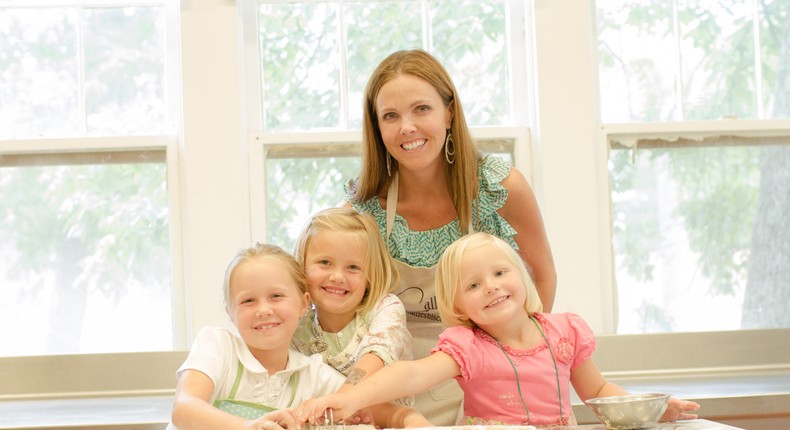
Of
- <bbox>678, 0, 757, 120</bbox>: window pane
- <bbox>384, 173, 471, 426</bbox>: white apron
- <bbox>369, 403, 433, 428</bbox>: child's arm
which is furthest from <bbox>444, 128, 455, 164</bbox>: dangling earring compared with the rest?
<bbox>678, 0, 757, 120</bbox>: window pane

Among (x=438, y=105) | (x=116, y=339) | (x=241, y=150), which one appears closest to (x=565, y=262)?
(x=438, y=105)

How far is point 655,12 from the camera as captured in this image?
2943 mm

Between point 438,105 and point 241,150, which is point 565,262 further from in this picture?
point 241,150

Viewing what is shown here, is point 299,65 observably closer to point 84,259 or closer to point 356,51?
point 356,51

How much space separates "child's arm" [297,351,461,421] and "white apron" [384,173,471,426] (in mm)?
346

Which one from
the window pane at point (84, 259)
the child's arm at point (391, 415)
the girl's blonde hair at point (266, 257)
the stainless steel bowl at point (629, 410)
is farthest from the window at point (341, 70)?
the stainless steel bowl at point (629, 410)

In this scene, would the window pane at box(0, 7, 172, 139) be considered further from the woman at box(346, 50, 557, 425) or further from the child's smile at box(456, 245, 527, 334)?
the child's smile at box(456, 245, 527, 334)

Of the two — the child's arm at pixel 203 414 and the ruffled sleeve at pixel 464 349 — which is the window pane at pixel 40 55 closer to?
the child's arm at pixel 203 414

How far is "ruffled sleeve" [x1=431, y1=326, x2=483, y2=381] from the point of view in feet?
5.67

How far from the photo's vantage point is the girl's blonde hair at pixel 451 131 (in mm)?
2098

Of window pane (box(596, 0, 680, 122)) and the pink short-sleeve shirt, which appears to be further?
window pane (box(596, 0, 680, 122))

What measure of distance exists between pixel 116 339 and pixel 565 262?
1.42 metres

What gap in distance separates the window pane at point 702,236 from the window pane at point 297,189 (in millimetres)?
892

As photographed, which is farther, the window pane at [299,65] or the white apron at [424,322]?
the window pane at [299,65]
